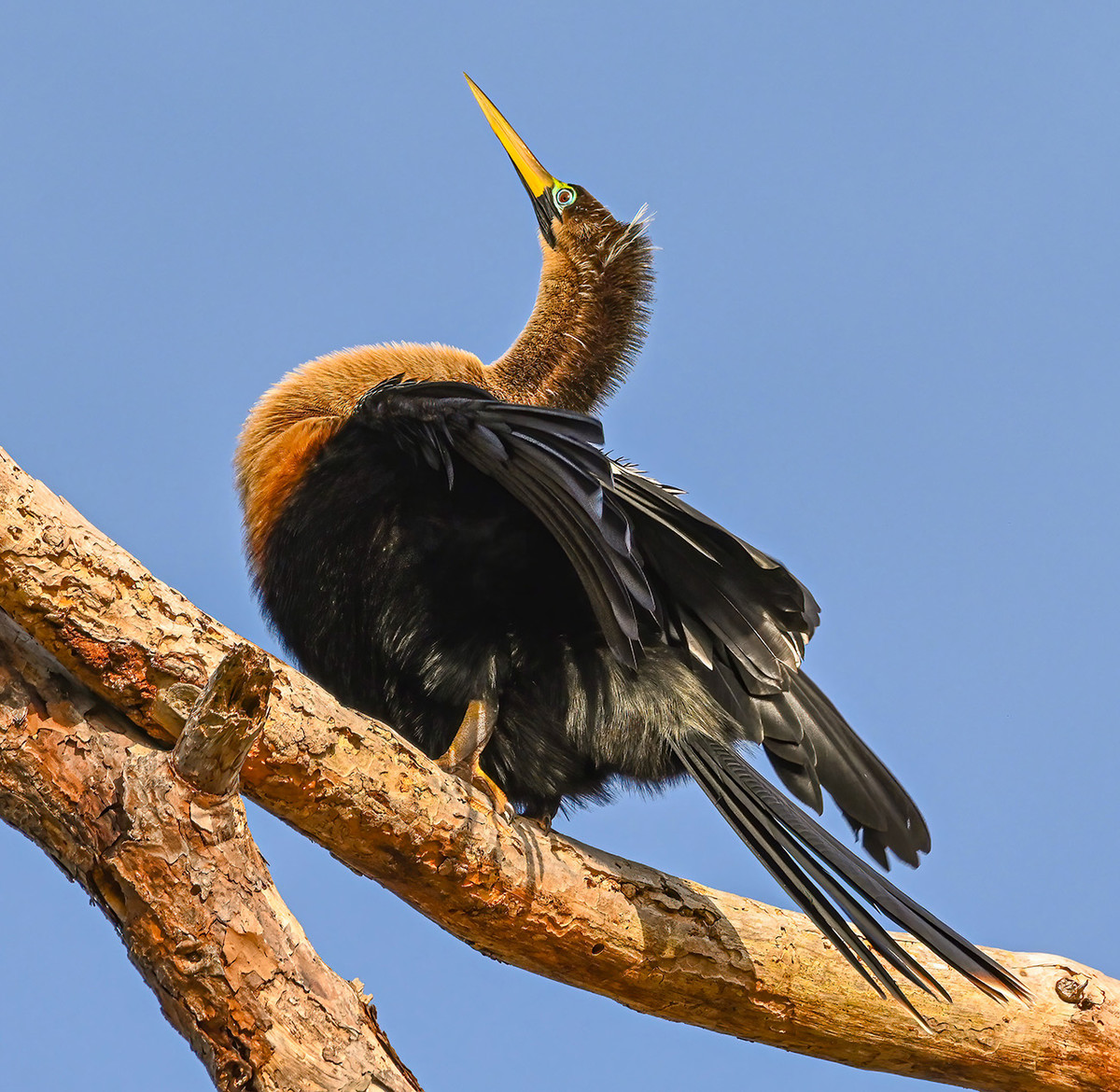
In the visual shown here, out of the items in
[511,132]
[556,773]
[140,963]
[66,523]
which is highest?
[511,132]

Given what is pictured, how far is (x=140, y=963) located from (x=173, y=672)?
1.75 ft

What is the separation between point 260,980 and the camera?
223 cm

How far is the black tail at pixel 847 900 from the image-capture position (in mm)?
2684

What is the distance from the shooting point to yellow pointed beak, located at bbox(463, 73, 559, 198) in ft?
17.0

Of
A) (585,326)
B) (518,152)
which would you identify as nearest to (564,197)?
(518,152)

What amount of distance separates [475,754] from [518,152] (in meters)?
3.13

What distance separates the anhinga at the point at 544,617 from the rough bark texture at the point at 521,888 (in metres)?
0.18

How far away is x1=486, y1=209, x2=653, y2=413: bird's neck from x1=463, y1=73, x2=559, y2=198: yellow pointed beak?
Answer: 0.43m

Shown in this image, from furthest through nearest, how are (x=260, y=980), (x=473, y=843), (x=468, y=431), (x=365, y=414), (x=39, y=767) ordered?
(x=365, y=414), (x=468, y=431), (x=473, y=843), (x=39, y=767), (x=260, y=980)

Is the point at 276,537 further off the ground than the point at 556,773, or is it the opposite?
the point at 276,537

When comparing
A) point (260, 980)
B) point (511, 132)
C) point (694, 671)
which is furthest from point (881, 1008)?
point (511, 132)

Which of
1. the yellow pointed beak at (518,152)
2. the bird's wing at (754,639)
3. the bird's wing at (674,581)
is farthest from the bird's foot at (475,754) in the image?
the yellow pointed beak at (518,152)

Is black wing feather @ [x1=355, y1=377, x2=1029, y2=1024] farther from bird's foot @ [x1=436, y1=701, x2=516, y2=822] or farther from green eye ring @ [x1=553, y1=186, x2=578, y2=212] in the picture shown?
green eye ring @ [x1=553, y1=186, x2=578, y2=212]

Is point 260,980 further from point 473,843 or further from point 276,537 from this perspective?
point 276,537
